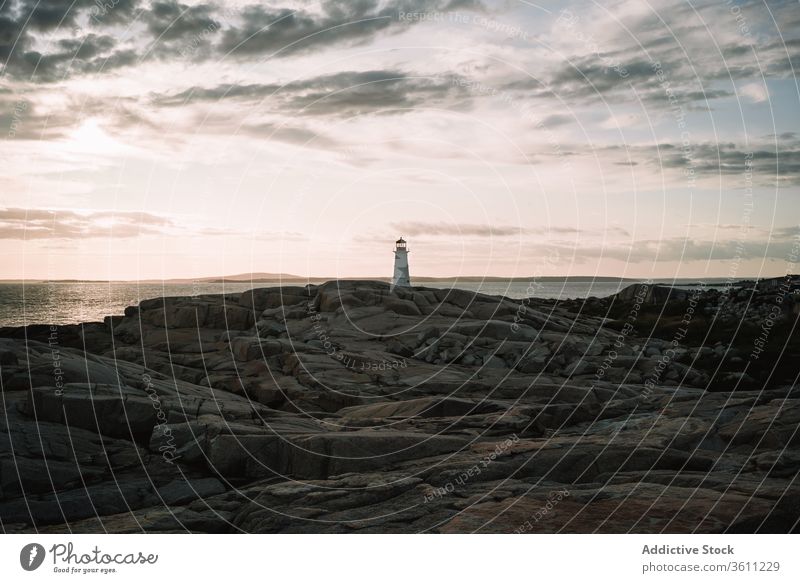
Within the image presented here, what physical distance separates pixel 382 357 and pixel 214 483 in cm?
2059

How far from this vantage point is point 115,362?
A: 89.5ft

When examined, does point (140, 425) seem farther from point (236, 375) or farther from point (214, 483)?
point (236, 375)

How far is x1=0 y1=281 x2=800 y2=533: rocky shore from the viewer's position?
14.6 meters

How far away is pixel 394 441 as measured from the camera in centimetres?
2003
